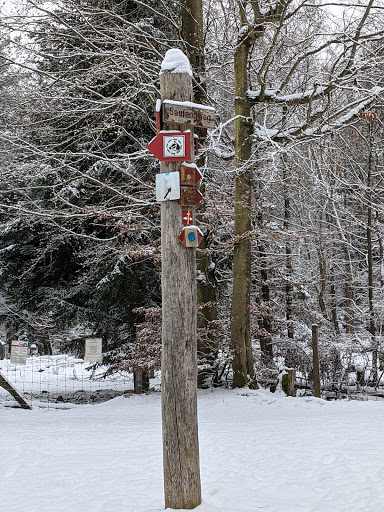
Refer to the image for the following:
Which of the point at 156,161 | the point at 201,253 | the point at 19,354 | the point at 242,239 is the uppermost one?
the point at 156,161

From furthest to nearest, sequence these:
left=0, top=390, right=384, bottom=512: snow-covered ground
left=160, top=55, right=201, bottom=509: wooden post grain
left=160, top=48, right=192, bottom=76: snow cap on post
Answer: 1. left=0, top=390, right=384, bottom=512: snow-covered ground
2. left=160, top=48, right=192, bottom=76: snow cap on post
3. left=160, top=55, right=201, bottom=509: wooden post grain

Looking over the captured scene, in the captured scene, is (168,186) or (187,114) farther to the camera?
(187,114)

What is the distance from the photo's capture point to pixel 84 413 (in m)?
10.2

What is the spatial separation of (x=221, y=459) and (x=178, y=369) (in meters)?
2.46

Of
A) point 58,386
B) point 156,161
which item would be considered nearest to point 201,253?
point 156,161

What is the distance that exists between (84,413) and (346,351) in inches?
248

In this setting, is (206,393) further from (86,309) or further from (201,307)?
(86,309)

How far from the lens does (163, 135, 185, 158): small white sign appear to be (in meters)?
4.45

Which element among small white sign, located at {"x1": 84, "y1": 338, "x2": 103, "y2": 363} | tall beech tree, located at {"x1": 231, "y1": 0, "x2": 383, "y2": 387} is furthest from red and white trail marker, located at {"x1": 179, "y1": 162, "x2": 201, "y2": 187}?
small white sign, located at {"x1": 84, "y1": 338, "x2": 103, "y2": 363}

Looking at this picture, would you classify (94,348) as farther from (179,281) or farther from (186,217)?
(186,217)

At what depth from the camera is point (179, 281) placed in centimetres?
437

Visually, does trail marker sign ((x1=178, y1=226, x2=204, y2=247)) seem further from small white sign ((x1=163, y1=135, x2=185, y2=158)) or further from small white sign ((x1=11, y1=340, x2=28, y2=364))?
small white sign ((x1=11, y1=340, x2=28, y2=364))

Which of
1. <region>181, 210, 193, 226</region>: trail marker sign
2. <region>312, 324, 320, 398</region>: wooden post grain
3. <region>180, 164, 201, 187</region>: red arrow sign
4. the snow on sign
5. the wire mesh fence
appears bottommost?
the wire mesh fence

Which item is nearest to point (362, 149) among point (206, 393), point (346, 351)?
point (346, 351)
